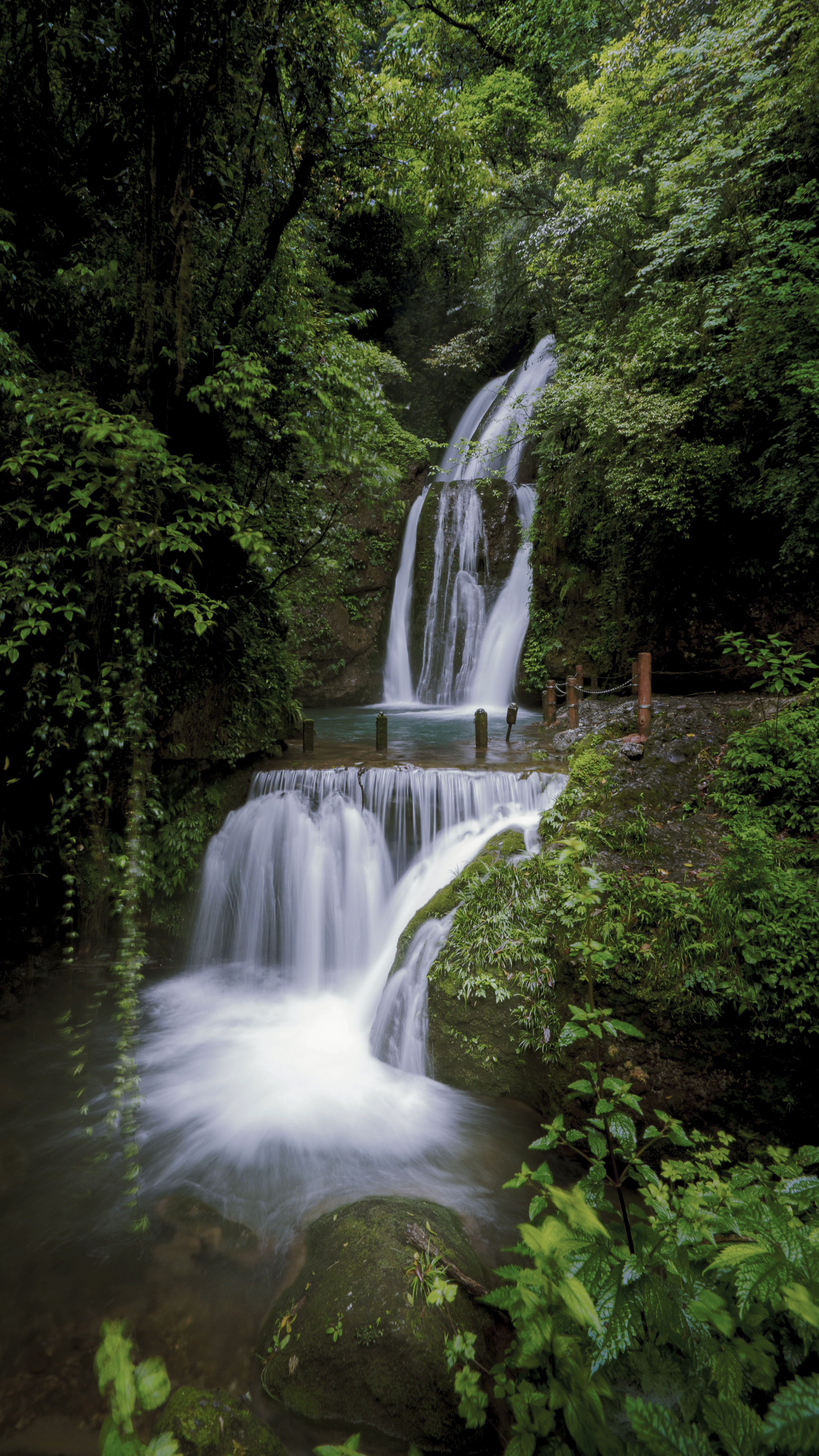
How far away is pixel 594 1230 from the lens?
1.79m

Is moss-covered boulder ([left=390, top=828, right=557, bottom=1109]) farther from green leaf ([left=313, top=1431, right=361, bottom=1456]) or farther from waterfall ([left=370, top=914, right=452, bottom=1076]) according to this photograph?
green leaf ([left=313, top=1431, right=361, bottom=1456])

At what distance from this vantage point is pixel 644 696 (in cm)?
660

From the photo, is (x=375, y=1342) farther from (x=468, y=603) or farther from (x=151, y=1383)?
(x=468, y=603)

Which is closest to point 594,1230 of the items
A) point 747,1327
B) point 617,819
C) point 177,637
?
point 747,1327

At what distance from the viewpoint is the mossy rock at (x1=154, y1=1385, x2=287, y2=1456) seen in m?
2.31

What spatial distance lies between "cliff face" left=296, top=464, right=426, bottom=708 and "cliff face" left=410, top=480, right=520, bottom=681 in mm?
766

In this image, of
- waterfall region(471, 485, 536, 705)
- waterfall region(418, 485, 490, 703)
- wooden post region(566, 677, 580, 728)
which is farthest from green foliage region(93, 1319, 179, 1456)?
waterfall region(418, 485, 490, 703)

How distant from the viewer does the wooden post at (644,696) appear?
6.54 m

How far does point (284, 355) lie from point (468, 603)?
33.5 feet

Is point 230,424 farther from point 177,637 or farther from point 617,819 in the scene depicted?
point 617,819

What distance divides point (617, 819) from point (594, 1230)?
3.88m

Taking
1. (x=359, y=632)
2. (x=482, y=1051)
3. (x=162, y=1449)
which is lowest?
(x=482, y=1051)

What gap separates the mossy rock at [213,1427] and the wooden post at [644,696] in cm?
591

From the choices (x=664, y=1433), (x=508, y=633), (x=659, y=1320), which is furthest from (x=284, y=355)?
(x=508, y=633)
